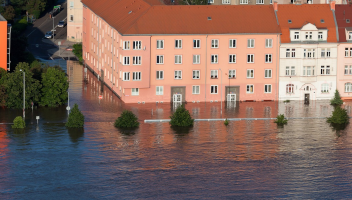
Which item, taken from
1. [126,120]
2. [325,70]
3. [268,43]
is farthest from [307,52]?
[126,120]

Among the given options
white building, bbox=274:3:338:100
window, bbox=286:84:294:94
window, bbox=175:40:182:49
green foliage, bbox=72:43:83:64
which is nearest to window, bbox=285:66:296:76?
white building, bbox=274:3:338:100

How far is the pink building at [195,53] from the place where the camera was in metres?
125

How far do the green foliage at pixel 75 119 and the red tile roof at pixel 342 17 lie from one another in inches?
1685

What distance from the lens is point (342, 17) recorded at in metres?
132

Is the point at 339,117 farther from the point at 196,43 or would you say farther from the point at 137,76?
the point at 137,76

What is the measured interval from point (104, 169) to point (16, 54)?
2180 inches

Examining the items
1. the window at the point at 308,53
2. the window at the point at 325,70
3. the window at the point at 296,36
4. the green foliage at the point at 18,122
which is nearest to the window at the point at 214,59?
the window at the point at 296,36

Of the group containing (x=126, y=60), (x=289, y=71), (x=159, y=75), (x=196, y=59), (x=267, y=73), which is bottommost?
(x=159, y=75)

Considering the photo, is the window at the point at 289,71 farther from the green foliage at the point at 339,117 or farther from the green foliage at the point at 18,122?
the green foliage at the point at 18,122

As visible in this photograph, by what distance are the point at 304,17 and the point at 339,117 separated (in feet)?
65.7

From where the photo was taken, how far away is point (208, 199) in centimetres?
8425

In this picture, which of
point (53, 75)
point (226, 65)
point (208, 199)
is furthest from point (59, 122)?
point (208, 199)

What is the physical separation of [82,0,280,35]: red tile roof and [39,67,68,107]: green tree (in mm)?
10894

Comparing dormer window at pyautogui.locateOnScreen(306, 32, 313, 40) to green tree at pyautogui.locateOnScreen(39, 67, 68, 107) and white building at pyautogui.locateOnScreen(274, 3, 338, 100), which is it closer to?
white building at pyautogui.locateOnScreen(274, 3, 338, 100)
